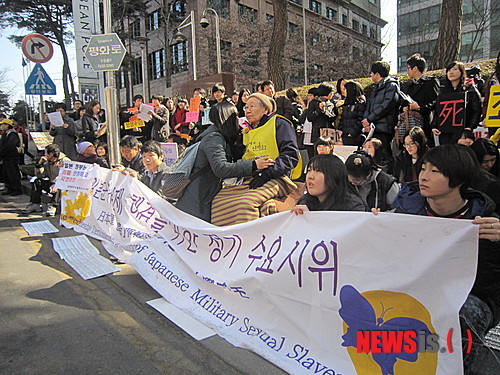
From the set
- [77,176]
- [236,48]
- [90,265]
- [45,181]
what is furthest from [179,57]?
[90,265]

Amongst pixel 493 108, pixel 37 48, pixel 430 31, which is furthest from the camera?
pixel 430 31

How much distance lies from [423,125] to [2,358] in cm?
549

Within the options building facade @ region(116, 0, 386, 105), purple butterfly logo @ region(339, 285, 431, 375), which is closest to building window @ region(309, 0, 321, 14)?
building facade @ region(116, 0, 386, 105)

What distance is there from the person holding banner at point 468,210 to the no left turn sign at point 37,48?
9.53 m

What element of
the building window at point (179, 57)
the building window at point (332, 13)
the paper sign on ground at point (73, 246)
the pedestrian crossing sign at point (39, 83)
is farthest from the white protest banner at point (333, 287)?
the building window at point (332, 13)

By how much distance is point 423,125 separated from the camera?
5.57 metres

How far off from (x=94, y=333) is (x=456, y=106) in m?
4.88

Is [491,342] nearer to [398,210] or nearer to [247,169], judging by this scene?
[398,210]

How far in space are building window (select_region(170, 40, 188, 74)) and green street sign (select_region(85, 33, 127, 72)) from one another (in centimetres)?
2805

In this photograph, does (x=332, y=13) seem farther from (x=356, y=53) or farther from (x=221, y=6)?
(x=356, y=53)

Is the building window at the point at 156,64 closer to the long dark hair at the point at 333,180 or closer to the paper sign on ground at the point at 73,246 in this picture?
the paper sign on ground at the point at 73,246

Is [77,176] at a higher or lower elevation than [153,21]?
lower

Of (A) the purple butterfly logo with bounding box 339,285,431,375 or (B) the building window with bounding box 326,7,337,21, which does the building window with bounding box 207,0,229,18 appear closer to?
(B) the building window with bounding box 326,7,337,21

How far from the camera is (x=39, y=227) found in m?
6.37
